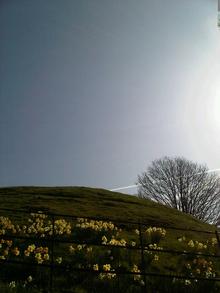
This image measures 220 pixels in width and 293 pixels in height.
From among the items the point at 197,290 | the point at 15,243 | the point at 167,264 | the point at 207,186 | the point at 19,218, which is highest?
the point at 207,186

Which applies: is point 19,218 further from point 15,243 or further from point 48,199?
point 48,199

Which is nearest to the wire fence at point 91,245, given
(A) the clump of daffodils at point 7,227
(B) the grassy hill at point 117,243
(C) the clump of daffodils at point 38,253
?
(B) the grassy hill at point 117,243

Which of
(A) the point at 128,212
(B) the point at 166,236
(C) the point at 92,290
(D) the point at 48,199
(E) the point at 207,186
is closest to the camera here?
(C) the point at 92,290

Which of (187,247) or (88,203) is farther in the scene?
(88,203)

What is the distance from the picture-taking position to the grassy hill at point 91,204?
66.3 ft

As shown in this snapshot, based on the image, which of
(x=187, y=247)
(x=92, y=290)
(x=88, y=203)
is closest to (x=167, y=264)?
(x=187, y=247)

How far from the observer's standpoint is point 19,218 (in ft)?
55.9

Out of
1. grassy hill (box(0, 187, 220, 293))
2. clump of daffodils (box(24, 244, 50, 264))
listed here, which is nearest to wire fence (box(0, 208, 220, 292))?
grassy hill (box(0, 187, 220, 293))

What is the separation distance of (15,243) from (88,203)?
10.4 metres

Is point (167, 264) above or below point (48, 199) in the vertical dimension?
→ below

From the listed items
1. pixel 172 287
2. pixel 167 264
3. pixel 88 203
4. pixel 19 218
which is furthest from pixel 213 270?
pixel 88 203

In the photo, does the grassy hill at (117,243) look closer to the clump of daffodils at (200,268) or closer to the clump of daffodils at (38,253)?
the clump of daffodils at (200,268)

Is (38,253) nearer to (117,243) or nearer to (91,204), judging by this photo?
(117,243)

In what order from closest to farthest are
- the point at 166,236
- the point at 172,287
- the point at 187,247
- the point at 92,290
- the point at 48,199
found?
the point at 92,290 < the point at 172,287 < the point at 187,247 < the point at 166,236 < the point at 48,199
